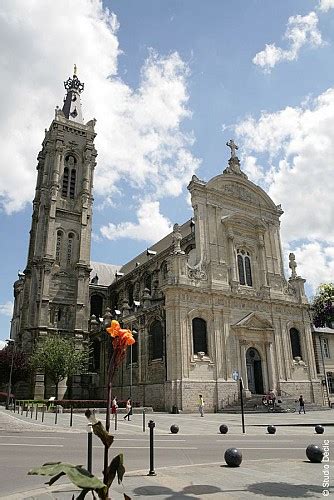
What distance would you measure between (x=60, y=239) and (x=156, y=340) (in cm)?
2030

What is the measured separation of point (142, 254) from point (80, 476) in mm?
52659

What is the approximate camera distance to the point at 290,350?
123 feet

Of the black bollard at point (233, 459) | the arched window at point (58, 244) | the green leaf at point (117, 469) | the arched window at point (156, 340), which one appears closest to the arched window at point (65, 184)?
the arched window at point (58, 244)

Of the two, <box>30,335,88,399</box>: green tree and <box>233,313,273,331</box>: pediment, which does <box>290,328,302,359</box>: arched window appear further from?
<box>30,335,88,399</box>: green tree

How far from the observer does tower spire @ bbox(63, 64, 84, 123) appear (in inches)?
2307

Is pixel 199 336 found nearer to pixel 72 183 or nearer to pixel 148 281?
pixel 148 281

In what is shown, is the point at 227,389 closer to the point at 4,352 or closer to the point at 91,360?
the point at 91,360

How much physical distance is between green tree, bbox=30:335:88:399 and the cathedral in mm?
3470

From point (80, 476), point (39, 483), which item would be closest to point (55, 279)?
point (39, 483)

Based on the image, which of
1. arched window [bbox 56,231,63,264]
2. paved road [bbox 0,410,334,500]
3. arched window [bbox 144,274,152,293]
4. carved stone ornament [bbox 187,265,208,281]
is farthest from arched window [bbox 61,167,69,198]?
paved road [bbox 0,410,334,500]

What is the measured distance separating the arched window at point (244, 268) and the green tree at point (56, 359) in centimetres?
1696

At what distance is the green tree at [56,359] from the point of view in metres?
36.3

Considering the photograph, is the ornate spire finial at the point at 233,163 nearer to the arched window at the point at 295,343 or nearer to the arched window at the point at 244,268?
the arched window at the point at 244,268

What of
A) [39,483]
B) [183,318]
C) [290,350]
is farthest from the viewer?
[290,350]
